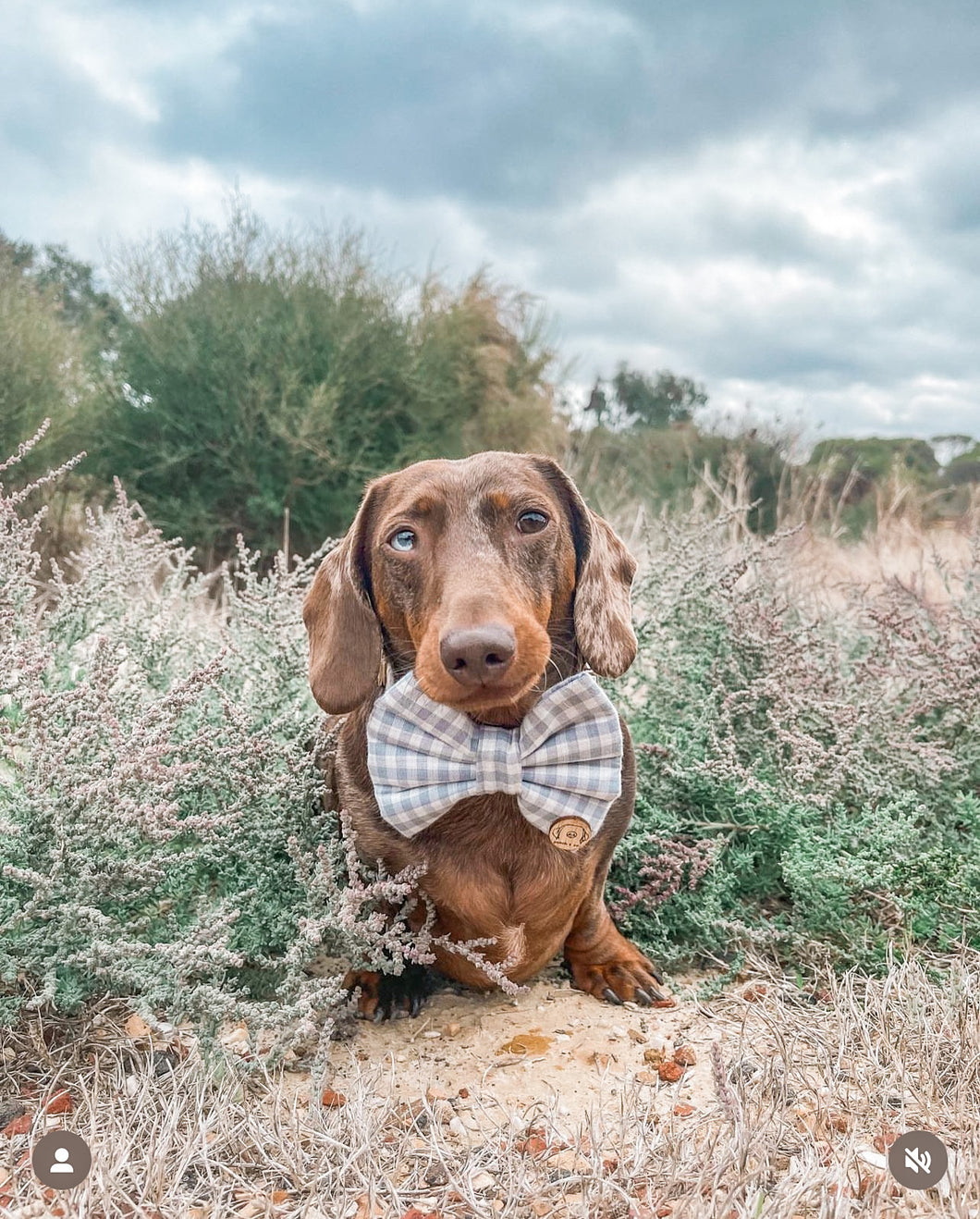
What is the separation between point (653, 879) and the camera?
2.86 meters

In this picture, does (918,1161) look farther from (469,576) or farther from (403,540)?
(403,540)

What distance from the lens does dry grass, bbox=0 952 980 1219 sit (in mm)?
1637

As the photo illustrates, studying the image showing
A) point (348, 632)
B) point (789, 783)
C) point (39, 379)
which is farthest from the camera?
point (39, 379)

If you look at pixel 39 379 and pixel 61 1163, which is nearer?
pixel 61 1163

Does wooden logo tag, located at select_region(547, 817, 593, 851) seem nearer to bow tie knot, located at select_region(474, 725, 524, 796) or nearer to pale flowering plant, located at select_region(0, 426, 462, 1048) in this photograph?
bow tie knot, located at select_region(474, 725, 524, 796)

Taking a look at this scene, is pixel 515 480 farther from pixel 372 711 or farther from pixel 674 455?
pixel 674 455

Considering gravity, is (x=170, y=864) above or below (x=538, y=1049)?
above

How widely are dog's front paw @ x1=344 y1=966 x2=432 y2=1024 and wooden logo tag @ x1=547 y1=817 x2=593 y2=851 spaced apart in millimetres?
595

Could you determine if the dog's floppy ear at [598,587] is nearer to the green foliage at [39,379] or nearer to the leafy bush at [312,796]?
the leafy bush at [312,796]

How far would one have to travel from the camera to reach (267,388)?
9141 mm

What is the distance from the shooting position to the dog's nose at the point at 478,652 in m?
1.70

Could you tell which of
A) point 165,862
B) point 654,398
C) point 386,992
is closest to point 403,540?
point 165,862

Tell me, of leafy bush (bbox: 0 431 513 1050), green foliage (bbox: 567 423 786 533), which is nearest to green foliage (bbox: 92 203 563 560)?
green foliage (bbox: 567 423 786 533)

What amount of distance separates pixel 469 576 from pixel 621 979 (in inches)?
49.3
